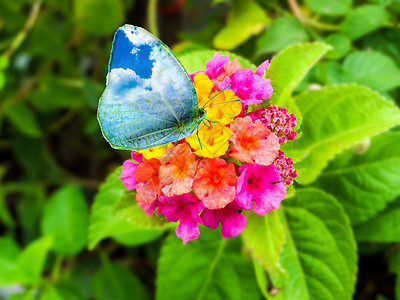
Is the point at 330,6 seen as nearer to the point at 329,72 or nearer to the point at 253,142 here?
the point at 329,72

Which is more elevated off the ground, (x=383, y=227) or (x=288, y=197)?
(x=288, y=197)

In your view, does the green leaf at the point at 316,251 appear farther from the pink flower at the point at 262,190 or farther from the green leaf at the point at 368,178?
the pink flower at the point at 262,190

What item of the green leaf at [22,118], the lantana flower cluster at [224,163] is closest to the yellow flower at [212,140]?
the lantana flower cluster at [224,163]

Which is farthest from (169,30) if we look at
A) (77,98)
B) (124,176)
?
(124,176)

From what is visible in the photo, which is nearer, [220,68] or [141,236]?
[220,68]

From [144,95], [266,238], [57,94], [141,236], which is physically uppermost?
[144,95]

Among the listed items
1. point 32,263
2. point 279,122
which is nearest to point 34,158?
point 32,263

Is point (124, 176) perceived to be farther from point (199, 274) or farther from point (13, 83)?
point (13, 83)
